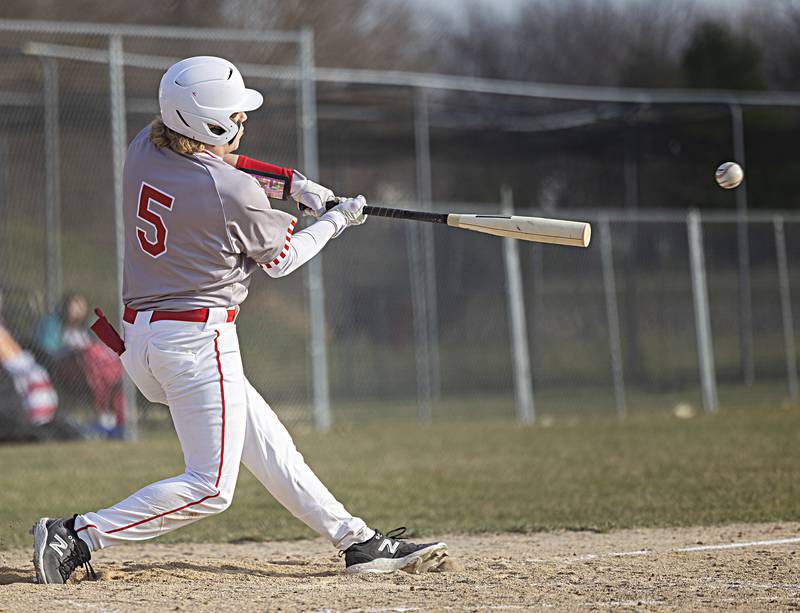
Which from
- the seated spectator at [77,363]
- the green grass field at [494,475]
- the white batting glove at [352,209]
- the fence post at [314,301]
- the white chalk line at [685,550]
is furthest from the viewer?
the fence post at [314,301]

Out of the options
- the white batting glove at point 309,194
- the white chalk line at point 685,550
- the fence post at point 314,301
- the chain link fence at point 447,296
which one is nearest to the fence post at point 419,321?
the chain link fence at point 447,296

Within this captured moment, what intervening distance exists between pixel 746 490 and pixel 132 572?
4.76 m

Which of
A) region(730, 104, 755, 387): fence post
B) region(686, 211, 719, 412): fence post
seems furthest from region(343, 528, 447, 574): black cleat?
region(730, 104, 755, 387): fence post

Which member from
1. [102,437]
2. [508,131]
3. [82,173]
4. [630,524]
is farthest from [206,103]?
[508,131]

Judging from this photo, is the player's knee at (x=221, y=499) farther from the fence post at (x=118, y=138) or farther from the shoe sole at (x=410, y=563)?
the fence post at (x=118, y=138)

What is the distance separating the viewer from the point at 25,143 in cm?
1586

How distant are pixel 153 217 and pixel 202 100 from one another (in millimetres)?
536

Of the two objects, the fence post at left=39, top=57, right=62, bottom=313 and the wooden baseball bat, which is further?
the fence post at left=39, top=57, right=62, bottom=313

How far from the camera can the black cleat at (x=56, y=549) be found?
5309mm

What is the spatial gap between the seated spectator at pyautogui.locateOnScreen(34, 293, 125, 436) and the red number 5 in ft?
28.2

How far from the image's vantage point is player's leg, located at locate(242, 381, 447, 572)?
5531mm

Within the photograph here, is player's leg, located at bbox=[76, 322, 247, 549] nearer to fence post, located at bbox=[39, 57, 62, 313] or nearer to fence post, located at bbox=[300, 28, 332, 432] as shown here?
fence post, located at bbox=[300, 28, 332, 432]

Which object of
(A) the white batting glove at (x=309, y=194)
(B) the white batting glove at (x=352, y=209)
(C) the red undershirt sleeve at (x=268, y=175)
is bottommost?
(B) the white batting glove at (x=352, y=209)

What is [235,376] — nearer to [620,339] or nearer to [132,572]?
[132,572]
